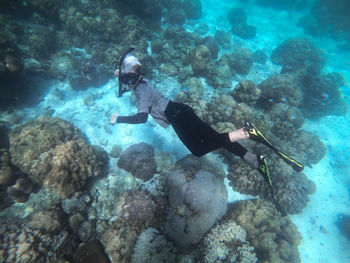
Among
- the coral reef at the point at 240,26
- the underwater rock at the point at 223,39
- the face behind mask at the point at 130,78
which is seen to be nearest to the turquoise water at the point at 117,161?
the underwater rock at the point at 223,39

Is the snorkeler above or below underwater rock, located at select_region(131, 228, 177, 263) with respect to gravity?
above

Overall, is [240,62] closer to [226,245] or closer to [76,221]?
[226,245]

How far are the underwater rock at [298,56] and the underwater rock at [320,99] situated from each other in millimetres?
2701

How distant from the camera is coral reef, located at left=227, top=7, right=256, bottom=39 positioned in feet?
53.4

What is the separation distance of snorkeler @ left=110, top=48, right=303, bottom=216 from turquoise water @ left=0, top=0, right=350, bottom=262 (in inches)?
51.7

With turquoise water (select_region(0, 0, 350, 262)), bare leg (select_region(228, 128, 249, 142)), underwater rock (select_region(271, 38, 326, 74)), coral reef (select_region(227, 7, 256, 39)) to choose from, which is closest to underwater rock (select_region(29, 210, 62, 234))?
turquoise water (select_region(0, 0, 350, 262))

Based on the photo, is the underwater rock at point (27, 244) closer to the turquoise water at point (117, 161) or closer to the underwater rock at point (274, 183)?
the turquoise water at point (117, 161)

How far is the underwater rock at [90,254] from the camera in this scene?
3812mm

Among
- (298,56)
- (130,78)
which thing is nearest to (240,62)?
(298,56)

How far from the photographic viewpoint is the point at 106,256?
3.92m

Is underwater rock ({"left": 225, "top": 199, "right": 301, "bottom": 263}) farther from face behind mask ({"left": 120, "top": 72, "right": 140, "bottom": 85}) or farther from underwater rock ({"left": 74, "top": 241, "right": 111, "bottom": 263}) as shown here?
face behind mask ({"left": 120, "top": 72, "right": 140, "bottom": 85})

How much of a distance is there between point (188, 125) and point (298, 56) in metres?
14.9

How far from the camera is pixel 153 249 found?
3.79 meters

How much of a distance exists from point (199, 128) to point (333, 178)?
26.3ft
